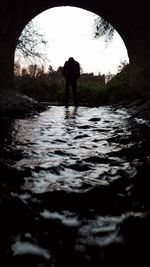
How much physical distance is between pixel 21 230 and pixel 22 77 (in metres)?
Answer: 19.8

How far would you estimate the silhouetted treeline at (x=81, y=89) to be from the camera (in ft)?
48.0

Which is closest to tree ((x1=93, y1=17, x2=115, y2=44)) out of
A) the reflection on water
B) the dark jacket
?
the dark jacket

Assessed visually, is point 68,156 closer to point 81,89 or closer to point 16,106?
point 16,106

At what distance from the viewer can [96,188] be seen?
2625 mm

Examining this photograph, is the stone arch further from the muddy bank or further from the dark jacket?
the dark jacket

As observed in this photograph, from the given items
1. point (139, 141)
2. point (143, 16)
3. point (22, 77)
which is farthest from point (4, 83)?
point (22, 77)

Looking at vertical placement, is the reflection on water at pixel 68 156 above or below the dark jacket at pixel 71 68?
below

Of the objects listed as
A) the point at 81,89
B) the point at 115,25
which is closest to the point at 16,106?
the point at 115,25

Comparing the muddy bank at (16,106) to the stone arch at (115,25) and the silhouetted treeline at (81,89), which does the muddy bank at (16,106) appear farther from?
the silhouetted treeline at (81,89)

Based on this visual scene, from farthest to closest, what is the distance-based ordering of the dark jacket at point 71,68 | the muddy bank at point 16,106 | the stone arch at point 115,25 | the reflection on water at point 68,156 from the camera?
the dark jacket at point 71,68 → the stone arch at point 115,25 → the muddy bank at point 16,106 → the reflection on water at point 68,156

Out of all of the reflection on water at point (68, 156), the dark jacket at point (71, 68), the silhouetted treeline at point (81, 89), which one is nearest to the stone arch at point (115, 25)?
the silhouetted treeline at point (81, 89)

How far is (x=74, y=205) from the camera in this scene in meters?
2.30

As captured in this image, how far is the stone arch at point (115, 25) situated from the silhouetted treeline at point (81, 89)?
132 cm

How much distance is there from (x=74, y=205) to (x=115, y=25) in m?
10.8
